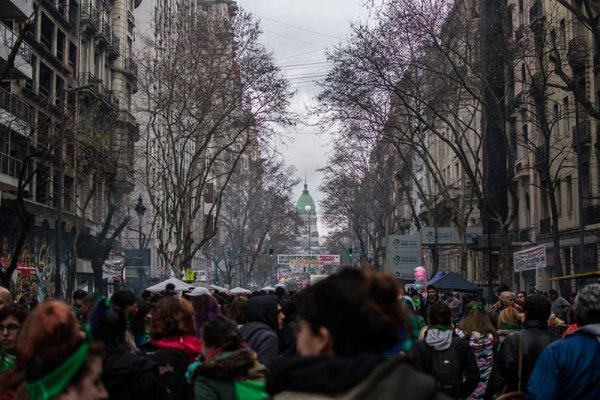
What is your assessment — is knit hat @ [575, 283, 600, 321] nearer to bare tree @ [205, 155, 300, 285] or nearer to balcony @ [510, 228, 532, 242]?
balcony @ [510, 228, 532, 242]

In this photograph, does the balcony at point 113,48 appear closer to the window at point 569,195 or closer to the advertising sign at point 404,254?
the advertising sign at point 404,254

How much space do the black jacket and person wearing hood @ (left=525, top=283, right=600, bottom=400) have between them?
2.13 m

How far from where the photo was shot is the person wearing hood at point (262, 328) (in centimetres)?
702

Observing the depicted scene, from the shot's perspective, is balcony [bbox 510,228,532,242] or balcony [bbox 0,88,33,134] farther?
balcony [bbox 510,228,532,242]

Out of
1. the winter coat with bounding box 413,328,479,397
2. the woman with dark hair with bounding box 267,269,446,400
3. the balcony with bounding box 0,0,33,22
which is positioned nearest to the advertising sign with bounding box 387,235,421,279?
the balcony with bounding box 0,0,33,22

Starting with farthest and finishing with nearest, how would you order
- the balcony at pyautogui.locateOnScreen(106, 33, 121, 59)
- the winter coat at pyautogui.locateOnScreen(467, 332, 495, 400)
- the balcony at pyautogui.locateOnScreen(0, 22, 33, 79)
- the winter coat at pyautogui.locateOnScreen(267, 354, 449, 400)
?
the balcony at pyautogui.locateOnScreen(106, 33, 121, 59) < the balcony at pyautogui.locateOnScreen(0, 22, 33, 79) < the winter coat at pyautogui.locateOnScreen(467, 332, 495, 400) < the winter coat at pyautogui.locateOnScreen(267, 354, 449, 400)

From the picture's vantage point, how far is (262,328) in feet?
23.7

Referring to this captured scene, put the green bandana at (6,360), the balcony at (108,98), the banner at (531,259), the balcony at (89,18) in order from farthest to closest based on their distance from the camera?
the balcony at (108,98) → the balcony at (89,18) → the banner at (531,259) → the green bandana at (6,360)

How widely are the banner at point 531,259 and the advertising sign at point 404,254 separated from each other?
54.3 ft

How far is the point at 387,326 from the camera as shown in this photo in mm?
2789

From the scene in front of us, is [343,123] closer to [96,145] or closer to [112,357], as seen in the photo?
[96,145]

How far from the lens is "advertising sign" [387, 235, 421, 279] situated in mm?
40375

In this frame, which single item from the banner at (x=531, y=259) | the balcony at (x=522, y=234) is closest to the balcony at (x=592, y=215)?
the balcony at (x=522, y=234)

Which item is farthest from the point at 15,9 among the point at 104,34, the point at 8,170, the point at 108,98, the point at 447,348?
the point at 447,348
